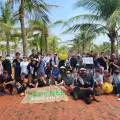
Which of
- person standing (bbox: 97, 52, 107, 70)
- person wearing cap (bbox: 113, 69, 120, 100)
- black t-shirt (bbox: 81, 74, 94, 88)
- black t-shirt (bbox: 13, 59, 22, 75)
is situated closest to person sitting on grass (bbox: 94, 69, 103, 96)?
black t-shirt (bbox: 81, 74, 94, 88)

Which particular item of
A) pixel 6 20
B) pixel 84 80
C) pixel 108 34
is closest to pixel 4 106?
pixel 84 80

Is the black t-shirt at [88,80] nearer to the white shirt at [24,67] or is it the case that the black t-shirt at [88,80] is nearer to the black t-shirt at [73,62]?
the white shirt at [24,67]

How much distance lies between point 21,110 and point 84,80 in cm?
305

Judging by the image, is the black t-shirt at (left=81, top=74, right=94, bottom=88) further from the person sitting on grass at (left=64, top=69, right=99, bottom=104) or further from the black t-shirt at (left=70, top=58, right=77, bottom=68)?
the black t-shirt at (left=70, top=58, right=77, bottom=68)

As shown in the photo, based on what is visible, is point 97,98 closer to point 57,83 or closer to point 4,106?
point 57,83

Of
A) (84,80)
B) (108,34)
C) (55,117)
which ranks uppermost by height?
(108,34)

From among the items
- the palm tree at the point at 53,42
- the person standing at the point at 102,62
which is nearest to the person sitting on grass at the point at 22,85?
the person standing at the point at 102,62

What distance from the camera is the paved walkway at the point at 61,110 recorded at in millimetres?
12849

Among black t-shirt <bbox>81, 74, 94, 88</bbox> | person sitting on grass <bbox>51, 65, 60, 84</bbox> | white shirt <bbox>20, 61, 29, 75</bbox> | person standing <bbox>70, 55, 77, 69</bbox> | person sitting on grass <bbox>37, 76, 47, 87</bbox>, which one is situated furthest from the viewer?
person standing <bbox>70, 55, 77, 69</bbox>

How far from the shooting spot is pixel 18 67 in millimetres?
16406

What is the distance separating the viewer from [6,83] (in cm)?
1566

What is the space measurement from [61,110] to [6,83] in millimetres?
3230

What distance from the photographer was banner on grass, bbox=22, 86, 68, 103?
→ 14523mm

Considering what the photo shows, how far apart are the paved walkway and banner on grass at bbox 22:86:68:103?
390 mm
